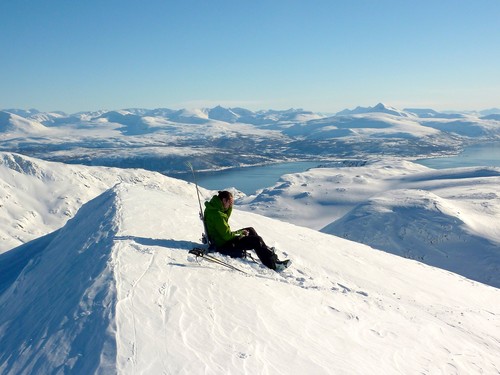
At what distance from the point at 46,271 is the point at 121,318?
5.81m

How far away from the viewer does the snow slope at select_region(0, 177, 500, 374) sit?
550 centimetres

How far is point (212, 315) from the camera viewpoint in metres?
6.63

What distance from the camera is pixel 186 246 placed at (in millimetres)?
10180

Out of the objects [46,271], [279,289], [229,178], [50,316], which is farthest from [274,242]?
[229,178]

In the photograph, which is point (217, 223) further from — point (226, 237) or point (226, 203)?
point (226, 203)

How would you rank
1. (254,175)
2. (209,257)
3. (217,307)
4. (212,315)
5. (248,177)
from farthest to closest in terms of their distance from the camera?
(254,175) → (248,177) → (209,257) → (217,307) → (212,315)

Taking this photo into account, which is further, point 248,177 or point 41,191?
point 248,177

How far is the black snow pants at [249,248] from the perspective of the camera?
32.0ft

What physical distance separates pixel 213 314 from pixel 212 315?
0.15 feet

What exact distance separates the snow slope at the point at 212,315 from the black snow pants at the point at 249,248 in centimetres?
24

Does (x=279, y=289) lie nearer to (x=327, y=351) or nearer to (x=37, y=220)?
(x=327, y=351)

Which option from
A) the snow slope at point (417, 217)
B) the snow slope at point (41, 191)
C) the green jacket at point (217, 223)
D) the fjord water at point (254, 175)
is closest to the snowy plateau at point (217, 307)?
the green jacket at point (217, 223)

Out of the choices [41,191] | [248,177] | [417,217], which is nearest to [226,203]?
[417,217]

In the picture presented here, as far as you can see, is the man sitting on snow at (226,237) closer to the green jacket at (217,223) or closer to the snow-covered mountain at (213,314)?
the green jacket at (217,223)
